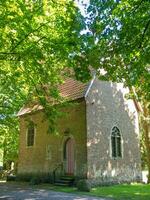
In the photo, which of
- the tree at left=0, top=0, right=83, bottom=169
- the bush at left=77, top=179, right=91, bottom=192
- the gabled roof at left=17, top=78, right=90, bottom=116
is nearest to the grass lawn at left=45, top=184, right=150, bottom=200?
the bush at left=77, top=179, right=91, bottom=192

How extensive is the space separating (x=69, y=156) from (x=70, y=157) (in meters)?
0.14

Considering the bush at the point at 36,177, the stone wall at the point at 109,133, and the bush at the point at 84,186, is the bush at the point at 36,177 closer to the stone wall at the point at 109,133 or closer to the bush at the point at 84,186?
the stone wall at the point at 109,133

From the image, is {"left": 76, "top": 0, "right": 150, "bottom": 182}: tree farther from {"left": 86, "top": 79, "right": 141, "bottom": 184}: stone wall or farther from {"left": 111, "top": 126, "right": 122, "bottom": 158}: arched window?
{"left": 111, "top": 126, "right": 122, "bottom": 158}: arched window

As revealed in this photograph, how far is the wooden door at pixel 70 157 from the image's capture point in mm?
22953

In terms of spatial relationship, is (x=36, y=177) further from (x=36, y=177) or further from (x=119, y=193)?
(x=119, y=193)

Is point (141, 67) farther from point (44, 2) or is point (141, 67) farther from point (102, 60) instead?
point (44, 2)

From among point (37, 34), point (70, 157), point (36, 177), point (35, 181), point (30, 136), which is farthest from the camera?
point (30, 136)

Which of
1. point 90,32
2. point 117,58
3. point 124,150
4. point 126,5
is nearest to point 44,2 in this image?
point 90,32

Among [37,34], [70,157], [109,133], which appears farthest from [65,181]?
[37,34]

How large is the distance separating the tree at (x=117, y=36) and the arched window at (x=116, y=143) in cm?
979

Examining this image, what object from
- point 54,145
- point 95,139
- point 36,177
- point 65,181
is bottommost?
point 65,181

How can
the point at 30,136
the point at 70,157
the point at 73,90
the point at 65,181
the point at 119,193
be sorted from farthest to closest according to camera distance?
1. the point at 30,136
2. the point at 73,90
3. the point at 70,157
4. the point at 65,181
5. the point at 119,193

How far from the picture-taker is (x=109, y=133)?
938 inches

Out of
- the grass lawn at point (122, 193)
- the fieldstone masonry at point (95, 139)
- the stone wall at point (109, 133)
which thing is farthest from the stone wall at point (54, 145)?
the grass lawn at point (122, 193)
